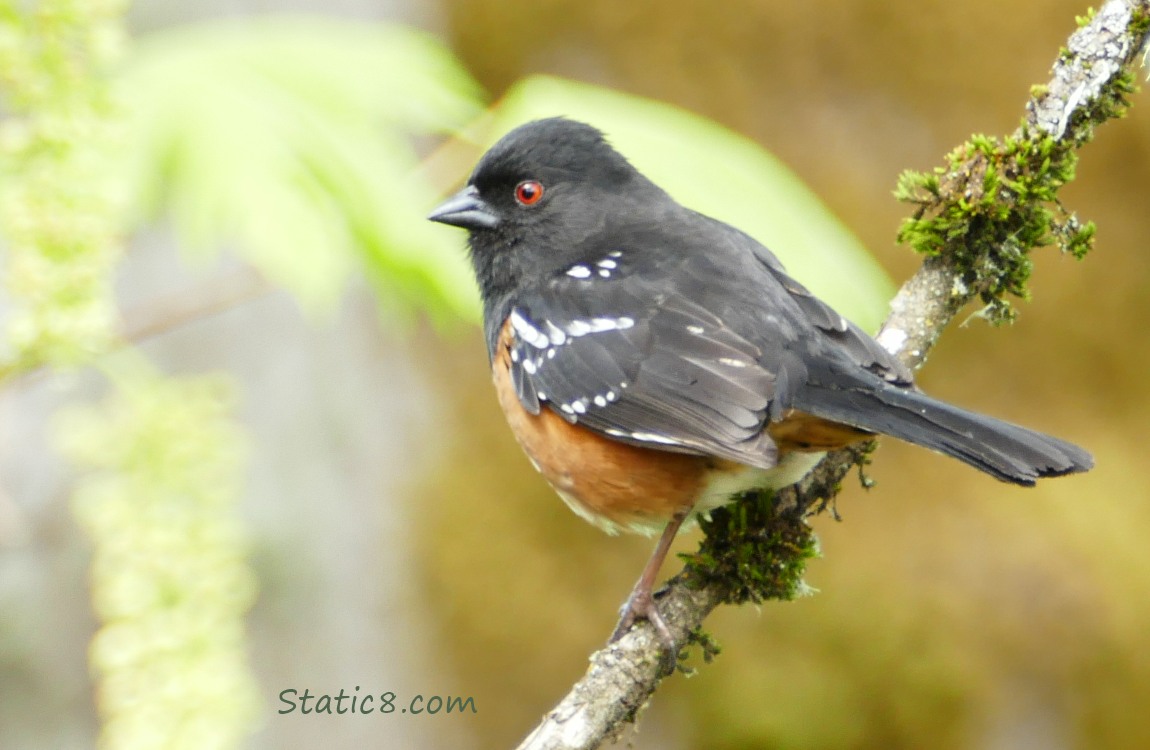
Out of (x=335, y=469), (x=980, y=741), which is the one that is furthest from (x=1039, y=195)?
(x=335, y=469)

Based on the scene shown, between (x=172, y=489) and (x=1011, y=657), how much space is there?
3261mm

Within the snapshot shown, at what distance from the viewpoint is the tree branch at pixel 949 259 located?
1.95 metres

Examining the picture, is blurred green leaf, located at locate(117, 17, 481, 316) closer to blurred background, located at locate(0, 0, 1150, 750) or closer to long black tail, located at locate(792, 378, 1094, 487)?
long black tail, located at locate(792, 378, 1094, 487)

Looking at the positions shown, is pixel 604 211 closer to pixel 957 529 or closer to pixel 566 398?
pixel 566 398

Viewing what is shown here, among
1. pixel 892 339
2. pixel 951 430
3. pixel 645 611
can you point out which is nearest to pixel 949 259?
pixel 892 339

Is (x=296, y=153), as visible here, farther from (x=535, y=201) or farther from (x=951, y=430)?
(x=951, y=430)

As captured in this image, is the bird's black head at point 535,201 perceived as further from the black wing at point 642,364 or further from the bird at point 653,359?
the black wing at point 642,364

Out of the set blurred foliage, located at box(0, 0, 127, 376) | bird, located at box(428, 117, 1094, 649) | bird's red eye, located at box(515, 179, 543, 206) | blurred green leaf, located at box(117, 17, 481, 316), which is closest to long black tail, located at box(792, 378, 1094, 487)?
bird, located at box(428, 117, 1094, 649)

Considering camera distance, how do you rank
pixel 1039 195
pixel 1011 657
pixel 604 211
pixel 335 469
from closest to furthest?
1. pixel 1039 195
2. pixel 604 211
3. pixel 1011 657
4. pixel 335 469

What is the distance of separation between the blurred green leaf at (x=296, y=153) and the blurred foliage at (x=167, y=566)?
27cm

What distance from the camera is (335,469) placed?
5.37 m

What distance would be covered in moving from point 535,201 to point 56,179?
1.26 meters

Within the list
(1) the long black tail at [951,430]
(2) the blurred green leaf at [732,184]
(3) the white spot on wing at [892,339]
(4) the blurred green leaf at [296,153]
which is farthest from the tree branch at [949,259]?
(4) the blurred green leaf at [296,153]

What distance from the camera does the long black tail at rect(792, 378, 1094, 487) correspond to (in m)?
1.78
